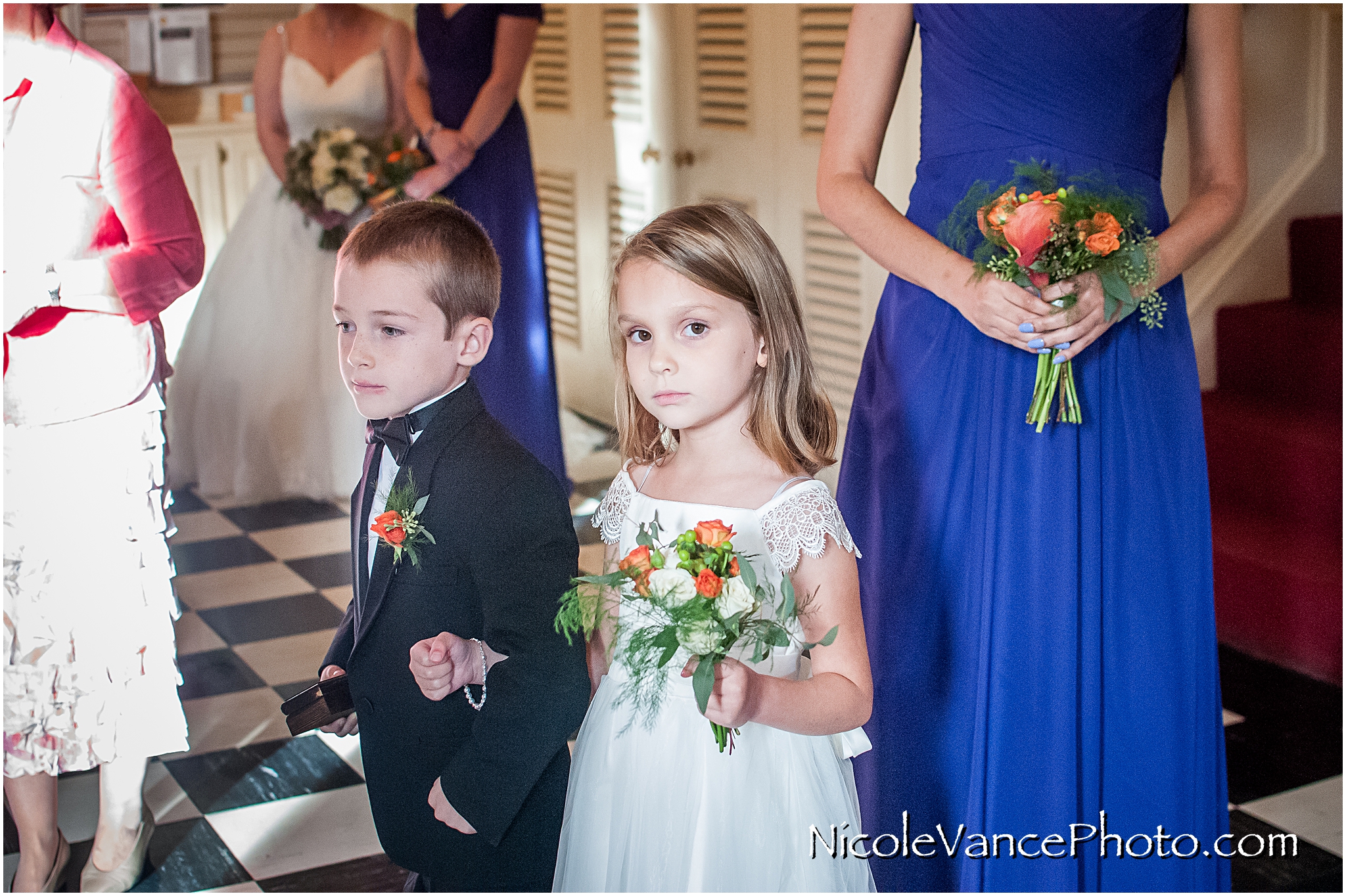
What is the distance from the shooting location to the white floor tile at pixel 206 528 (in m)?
3.48

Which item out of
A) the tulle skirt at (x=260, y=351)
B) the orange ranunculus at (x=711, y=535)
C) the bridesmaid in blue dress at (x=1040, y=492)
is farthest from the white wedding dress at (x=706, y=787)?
the tulle skirt at (x=260, y=351)

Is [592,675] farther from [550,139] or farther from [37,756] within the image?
[550,139]

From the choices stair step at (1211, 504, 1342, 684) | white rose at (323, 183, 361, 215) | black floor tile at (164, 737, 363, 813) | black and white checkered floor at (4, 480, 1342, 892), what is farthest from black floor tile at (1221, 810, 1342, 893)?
white rose at (323, 183, 361, 215)

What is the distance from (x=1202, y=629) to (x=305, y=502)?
198 cm

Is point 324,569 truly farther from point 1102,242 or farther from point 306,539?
point 1102,242

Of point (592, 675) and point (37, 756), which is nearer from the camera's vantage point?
point (592, 675)

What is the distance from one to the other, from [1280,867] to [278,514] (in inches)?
92.1

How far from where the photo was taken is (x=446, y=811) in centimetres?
133

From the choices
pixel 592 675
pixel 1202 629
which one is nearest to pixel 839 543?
pixel 592 675

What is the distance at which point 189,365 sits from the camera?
4.28 m

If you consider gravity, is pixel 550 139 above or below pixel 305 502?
above

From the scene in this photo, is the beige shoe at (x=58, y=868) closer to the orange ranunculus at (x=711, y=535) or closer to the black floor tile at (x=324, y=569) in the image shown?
the black floor tile at (x=324, y=569)

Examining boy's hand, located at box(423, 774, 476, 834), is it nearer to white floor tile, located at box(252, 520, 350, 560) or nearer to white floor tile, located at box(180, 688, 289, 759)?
white floor tile, located at box(252, 520, 350, 560)

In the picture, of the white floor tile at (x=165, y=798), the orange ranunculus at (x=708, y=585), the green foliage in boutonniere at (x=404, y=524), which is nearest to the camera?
the orange ranunculus at (x=708, y=585)
